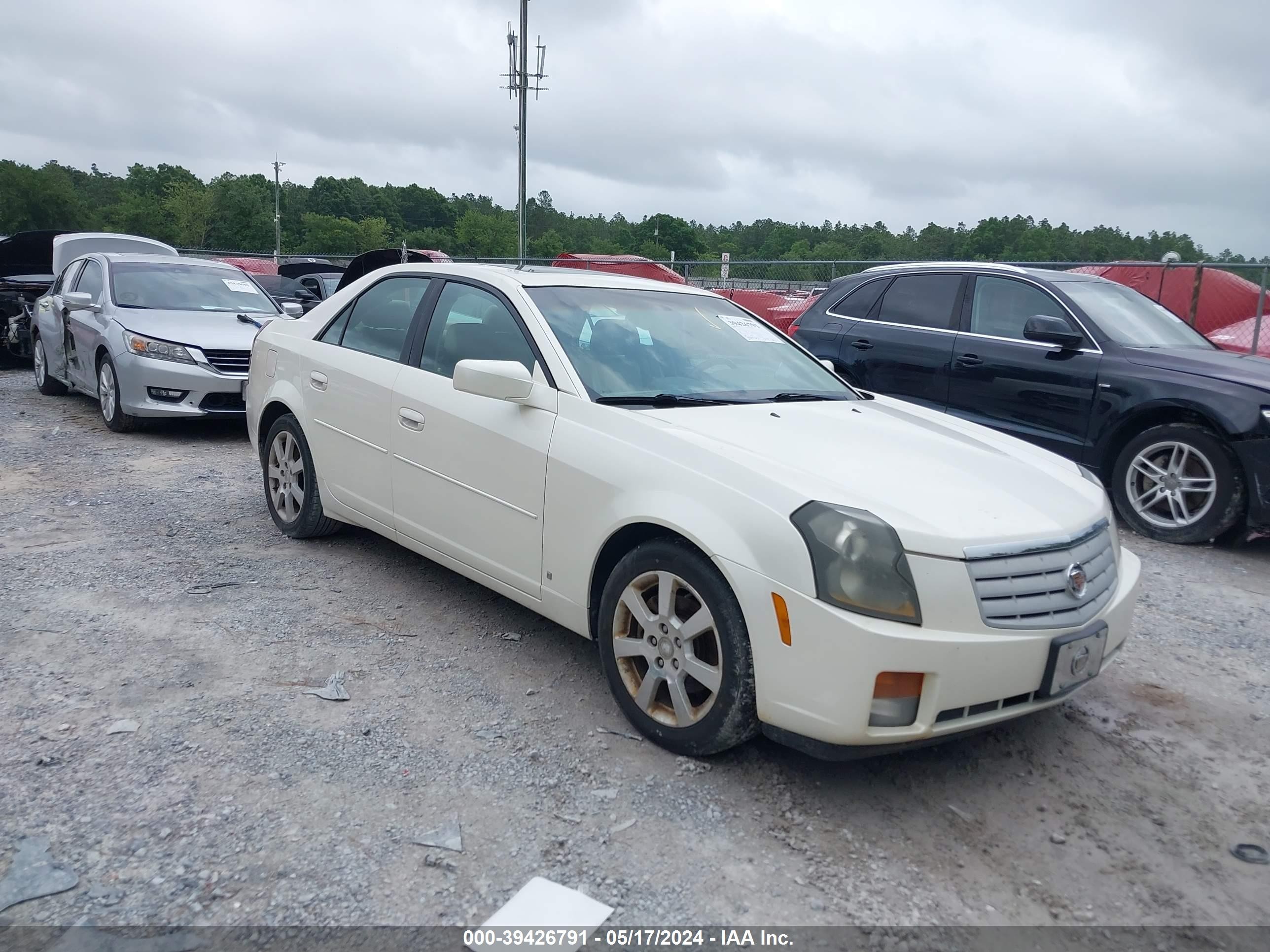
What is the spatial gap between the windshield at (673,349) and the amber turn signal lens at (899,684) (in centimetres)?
148

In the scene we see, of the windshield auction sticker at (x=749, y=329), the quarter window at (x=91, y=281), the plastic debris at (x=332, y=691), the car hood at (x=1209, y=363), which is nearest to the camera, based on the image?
the plastic debris at (x=332, y=691)

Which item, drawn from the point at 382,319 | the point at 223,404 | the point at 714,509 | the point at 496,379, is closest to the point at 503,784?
the point at 714,509

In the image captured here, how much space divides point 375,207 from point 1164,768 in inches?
3856

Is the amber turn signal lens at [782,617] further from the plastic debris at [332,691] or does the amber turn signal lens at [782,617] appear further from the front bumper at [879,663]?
the plastic debris at [332,691]

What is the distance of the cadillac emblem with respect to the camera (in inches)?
118

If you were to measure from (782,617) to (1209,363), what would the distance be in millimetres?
4828

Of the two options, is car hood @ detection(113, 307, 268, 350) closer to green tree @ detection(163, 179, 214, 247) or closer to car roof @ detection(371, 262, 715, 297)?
car roof @ detection(371, 262, 715, 297)

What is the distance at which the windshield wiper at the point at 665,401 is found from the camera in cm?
364

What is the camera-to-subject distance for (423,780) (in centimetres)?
303

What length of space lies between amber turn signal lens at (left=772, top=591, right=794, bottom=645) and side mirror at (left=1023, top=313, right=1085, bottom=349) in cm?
449

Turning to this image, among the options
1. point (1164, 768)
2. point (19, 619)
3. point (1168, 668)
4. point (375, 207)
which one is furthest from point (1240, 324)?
point (375, 207)

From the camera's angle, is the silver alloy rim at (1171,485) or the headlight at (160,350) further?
the headlight at (160,350)

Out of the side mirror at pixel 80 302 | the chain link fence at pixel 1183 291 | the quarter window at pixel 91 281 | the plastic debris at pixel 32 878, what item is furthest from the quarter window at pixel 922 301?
the quarter window at pixel 91 281

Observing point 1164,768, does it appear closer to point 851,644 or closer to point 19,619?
point 851,644
